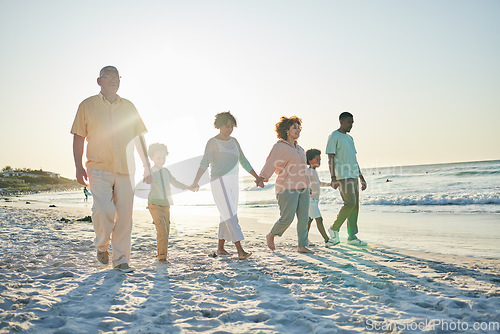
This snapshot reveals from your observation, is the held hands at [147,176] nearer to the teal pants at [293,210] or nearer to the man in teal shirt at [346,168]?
the teal pants at [293,210]

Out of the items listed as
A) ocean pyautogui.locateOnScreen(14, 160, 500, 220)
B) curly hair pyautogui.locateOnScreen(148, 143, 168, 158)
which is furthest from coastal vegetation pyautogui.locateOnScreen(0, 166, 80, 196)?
curly hair pyautogui.locateOnScreen(148, 143, 168, 158)

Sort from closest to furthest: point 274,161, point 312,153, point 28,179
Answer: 1. point 274,161
2. point 312,153
3. point 28,179

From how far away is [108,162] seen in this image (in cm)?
389

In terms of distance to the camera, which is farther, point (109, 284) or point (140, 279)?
point (140, 279)

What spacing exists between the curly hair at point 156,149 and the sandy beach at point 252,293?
1.47m

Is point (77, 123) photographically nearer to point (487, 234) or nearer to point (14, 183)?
point (487, 234)

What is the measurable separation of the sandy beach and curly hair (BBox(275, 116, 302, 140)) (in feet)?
6.15

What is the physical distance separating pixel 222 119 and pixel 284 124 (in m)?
1.06

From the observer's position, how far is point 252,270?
408cm

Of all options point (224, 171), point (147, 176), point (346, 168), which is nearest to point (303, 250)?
point (346, 168)

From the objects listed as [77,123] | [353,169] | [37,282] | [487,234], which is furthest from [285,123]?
[487,234]

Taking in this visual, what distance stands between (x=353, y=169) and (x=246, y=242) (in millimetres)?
2422

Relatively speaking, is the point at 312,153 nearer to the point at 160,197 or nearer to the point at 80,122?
the point at 160,197

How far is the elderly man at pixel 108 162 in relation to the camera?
3.87 m
